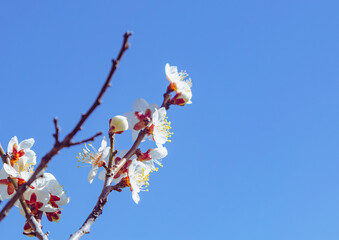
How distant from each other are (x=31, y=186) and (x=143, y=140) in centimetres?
58

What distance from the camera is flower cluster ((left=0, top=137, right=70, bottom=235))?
5.78 ft

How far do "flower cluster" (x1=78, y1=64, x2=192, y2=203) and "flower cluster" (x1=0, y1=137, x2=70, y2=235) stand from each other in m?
0.20

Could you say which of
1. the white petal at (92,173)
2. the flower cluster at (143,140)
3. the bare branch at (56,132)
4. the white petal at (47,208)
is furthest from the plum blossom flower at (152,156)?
the bare branch at (56,132)

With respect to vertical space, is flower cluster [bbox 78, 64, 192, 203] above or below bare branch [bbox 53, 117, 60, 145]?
above

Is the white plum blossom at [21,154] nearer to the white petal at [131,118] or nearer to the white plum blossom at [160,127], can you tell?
the white petal at [131,118]

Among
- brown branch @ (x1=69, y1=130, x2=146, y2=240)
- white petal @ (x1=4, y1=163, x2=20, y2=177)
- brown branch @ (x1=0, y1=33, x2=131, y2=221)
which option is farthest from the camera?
white petal @ (x1=4, y1=163, x2=20, y2=177)

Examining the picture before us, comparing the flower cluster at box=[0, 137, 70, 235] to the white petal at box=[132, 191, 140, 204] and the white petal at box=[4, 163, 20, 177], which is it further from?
the white petal at box=[132, 191, 140, 204]

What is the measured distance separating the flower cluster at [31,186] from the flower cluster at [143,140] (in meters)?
0.20

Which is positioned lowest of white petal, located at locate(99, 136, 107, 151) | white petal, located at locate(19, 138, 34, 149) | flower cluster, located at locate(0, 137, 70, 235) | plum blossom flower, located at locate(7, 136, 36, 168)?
flower cluster, located at locate(0, 137, 70, 235)

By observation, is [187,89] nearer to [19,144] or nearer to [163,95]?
[163,95]

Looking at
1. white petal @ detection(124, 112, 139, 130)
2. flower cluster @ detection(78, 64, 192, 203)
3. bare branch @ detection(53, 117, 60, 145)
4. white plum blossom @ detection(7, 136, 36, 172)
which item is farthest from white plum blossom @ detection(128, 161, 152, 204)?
bare branch @ detection(53, 117, 60, 145)

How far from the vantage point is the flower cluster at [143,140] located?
192 centimetres

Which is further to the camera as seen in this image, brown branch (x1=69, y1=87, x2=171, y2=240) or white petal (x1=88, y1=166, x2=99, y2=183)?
white petal (x1=88, y1=166, x2=99, y2=183)

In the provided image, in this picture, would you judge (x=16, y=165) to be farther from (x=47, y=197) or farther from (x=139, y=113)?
(x=139, y=113)
